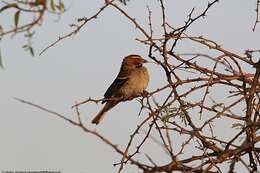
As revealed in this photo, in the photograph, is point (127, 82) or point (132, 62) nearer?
point (127, 82)

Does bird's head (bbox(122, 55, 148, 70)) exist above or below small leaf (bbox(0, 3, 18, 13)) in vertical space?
above

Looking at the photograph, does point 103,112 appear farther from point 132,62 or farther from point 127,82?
point 132,62

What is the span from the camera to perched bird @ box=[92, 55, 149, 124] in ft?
26.1

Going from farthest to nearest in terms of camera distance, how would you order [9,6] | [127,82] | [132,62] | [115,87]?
[132,62] → [115,87] → [127,82] → [9,6]

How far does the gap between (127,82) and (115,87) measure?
0.23 m

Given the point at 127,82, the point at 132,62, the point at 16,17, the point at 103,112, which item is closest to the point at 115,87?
the point at 127,82

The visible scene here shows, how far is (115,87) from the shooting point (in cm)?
830

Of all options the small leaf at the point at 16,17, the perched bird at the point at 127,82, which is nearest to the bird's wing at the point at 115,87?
the perched bird at the point at 127,82

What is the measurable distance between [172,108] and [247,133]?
616 millimetres

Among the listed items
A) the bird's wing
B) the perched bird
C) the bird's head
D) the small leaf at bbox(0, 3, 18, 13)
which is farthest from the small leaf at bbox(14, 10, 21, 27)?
the bird's head

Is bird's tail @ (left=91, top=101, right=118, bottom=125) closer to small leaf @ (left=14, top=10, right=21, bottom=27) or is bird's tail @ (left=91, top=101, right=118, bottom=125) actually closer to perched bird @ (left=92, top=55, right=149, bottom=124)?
perched bird @ (left=92, top=55, right=149, bottom=124)

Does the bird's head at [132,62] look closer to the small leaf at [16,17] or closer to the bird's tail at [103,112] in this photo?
the bird's tail at [103,112]

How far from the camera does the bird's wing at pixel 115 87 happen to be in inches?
324

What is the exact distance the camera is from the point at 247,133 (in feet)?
10.8
